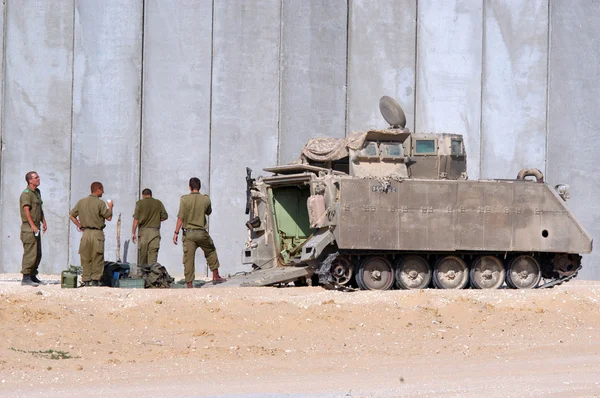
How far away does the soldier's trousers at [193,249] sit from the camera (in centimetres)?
1825

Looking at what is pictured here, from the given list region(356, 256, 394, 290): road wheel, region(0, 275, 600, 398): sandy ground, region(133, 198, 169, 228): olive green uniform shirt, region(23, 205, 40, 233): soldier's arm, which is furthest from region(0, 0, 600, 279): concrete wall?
region(0, 275, 600, 398): sandy ground

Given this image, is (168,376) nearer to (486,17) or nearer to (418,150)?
(418,150)

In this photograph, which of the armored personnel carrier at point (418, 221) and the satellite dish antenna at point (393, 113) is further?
the satellite dish antenna at point (393, 113)

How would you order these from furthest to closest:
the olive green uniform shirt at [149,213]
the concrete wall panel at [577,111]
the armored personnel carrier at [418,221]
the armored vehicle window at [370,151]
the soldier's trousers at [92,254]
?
1. the concrete wall panel at [577,111]
2. the olive green uniform shirt at [149,213]
3. the armored vehicle window at [370,151]
4. the armored personnel carrier at [418,221]
5. the soldier's trousers at [92,254]

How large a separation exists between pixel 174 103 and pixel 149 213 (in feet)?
12.2

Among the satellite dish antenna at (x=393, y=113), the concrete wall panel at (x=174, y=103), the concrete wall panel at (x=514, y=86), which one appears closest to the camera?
the satellite dish antenna at (x=393, y=113)

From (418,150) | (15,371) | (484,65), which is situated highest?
(484,65)

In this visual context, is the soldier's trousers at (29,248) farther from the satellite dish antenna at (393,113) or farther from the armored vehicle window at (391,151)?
the satellite dish antenna at (393,113)

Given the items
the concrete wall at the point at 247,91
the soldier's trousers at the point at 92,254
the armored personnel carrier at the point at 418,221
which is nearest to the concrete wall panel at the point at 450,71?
the concrete wall at the point at 247,91

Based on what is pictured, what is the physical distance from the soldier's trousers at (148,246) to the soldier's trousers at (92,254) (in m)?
1.91

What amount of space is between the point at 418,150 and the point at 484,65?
542cm

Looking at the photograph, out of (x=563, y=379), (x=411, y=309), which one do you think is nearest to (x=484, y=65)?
(x=411, y=309)

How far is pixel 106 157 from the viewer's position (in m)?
22.0

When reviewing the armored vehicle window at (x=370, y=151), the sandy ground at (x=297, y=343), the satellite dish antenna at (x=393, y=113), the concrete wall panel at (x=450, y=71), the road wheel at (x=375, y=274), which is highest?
the concrete wall panel at (x=450, y=71)
